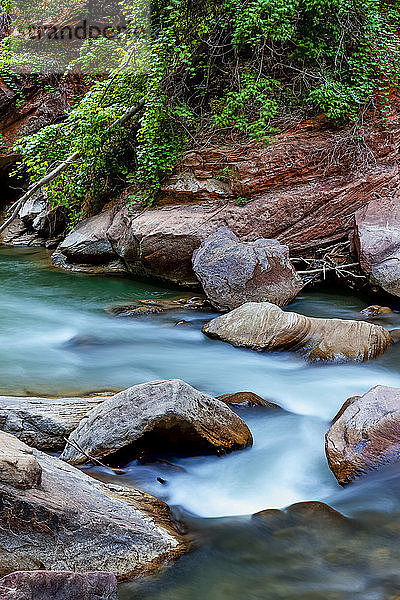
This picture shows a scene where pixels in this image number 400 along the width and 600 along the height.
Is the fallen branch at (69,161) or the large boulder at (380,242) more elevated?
the fallen branch at (69,161)

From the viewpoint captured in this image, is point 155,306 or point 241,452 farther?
point 155,306

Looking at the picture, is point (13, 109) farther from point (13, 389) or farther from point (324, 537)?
point (324, 537)

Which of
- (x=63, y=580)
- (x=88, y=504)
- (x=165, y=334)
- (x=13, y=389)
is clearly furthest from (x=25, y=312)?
(x=63, y=580)

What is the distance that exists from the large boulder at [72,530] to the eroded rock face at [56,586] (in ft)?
1.00

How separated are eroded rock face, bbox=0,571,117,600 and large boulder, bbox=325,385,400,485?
5.87 ft

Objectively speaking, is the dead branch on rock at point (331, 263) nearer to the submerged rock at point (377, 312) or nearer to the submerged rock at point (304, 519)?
the submerged rock at point (377, 312)

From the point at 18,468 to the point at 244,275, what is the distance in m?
5.16

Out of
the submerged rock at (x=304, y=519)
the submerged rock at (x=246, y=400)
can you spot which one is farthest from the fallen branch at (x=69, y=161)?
the submerged rock at (x=304, y=519)

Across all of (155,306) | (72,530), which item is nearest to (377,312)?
(155,306)

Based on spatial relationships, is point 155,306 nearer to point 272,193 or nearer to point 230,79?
point 272,193

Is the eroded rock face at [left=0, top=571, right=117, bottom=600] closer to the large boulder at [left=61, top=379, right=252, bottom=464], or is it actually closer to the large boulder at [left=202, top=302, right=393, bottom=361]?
the large boulder at [left=61, top=379, right=252, bottom=464]

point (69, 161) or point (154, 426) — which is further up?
point (69, 161)

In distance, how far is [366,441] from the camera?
132 inches

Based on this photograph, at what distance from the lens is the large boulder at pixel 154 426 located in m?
3.39
